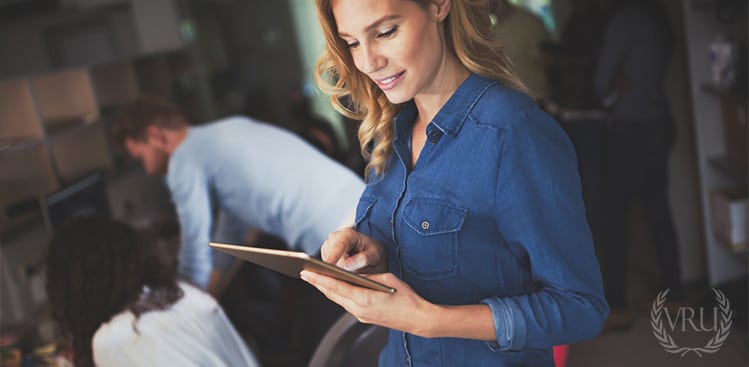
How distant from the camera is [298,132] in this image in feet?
11.9

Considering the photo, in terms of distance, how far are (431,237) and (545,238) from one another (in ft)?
0.60

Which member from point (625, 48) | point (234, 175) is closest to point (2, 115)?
point (234, 175)

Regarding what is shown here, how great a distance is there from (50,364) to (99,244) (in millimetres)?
663

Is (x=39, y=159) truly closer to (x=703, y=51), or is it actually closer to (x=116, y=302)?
(x=116, y=302)

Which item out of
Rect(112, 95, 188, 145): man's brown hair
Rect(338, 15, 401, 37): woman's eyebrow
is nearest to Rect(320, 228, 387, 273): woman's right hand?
Rect(338, 15, 401, 37): woman's eyebrow

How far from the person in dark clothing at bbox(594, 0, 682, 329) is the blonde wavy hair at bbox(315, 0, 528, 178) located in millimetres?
1963

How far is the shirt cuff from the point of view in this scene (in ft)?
3.02

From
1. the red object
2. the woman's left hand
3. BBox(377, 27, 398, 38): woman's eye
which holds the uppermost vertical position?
BBox(377, 27, 398, 38): woman's eye

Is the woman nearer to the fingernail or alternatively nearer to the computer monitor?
the fingernail

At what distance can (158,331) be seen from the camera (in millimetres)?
1642

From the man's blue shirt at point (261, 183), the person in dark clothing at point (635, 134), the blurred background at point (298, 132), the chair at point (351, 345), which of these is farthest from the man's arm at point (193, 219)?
the person in dark clothing at point (635, 134)

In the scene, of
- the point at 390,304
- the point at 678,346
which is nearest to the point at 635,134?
the point at 678,346

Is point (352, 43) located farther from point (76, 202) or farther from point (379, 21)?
point (76, 202)

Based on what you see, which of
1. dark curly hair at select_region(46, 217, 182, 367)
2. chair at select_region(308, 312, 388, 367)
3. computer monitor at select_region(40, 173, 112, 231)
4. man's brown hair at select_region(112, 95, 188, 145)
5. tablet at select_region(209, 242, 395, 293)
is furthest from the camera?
man's brown hair at select_region(112, 95, 188, 145)
